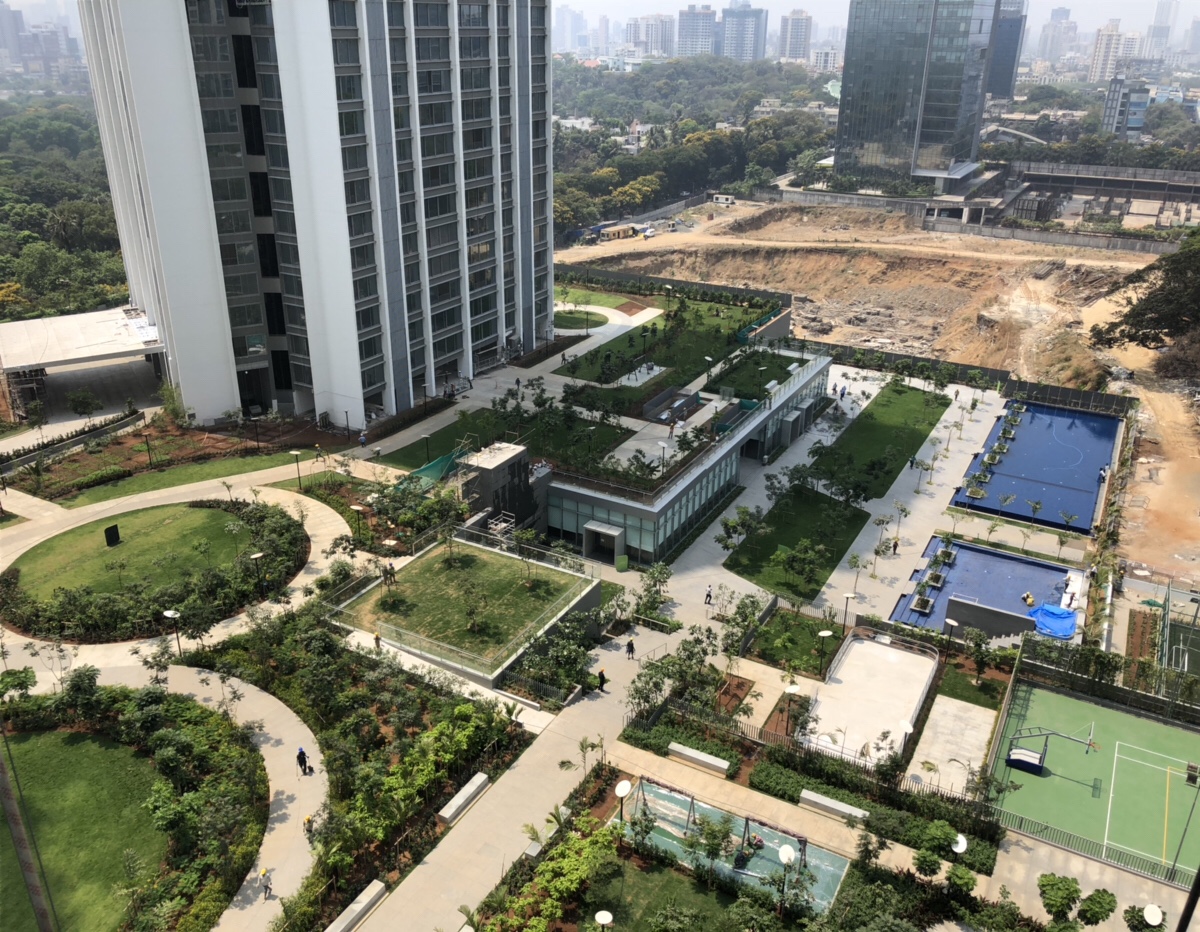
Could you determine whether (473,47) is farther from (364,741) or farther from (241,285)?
(364,741)

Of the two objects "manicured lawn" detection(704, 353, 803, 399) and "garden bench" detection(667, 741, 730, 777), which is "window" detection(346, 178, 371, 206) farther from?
"garden bench" detection(667, 741, 730, 777)

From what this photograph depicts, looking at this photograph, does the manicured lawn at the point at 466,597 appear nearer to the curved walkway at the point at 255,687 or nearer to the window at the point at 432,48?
the curved walkway at the point at 255,687

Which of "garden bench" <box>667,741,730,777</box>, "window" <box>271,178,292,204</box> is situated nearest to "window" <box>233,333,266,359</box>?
"window" <box>271,178,292,204</box>

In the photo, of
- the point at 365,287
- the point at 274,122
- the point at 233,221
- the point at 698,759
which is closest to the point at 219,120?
the point at 274,122

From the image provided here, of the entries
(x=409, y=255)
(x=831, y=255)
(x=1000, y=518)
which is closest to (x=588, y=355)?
(x=409, y=255)

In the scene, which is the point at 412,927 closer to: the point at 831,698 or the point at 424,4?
the point at 831,698

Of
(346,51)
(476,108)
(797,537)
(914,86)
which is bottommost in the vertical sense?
(797,537)
